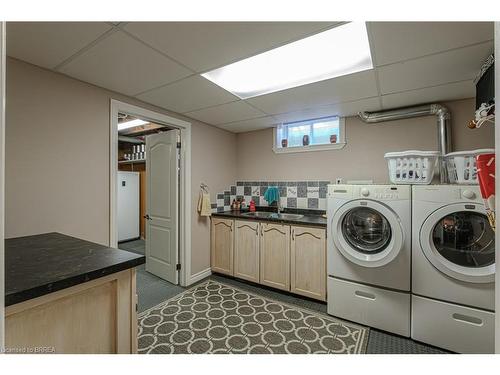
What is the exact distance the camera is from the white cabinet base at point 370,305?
6.28 feet

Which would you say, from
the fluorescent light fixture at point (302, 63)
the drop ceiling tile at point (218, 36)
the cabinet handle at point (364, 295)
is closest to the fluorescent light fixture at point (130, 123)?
the fluorescent light fixture at point (302, 63)

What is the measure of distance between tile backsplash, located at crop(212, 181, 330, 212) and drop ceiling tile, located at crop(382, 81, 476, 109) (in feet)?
3.74

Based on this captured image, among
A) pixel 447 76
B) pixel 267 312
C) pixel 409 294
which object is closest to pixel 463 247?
pixel 409 294

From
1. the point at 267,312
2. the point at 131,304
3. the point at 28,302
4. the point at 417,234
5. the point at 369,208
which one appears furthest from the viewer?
the point at 267,312

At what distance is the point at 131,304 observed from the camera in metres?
1.03

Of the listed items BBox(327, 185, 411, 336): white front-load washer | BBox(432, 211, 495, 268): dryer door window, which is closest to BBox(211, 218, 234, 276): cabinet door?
BBox(327, 185, 411, 336): white front-load washer

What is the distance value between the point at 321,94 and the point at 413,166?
102 centimetres

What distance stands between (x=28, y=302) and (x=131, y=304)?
371 millimetres

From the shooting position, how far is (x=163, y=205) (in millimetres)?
3043

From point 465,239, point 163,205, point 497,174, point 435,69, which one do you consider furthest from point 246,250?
point 497,174

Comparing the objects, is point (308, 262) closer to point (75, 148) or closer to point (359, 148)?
point (359, 148)

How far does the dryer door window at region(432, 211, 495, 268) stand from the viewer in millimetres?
1658

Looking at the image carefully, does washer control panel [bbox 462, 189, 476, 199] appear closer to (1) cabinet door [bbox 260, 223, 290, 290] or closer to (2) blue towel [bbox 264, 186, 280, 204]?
(1) cabinet door [bbox 260, 223, 290, 290]
